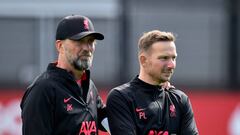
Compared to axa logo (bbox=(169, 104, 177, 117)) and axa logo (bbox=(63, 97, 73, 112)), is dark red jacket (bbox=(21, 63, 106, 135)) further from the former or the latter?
axa logo (bbox=(169, 104, 177, 117))

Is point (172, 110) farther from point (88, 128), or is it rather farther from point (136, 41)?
point (136, 41)

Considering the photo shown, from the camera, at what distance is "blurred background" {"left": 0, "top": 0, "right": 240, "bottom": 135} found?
10.5m

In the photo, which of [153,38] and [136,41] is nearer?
[153,38]

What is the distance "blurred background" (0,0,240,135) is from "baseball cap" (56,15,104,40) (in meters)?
5.04

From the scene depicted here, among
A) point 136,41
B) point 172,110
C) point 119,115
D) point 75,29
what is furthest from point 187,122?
point 136,41

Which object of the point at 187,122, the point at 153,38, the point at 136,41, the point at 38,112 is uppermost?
the point at 153,38

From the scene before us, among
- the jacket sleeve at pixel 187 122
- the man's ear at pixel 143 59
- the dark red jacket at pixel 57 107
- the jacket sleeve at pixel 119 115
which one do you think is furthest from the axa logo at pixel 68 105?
the jacket sleeve at pixel 187 122

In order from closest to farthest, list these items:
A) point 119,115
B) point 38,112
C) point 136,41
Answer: point 38,112
point 119,115
point 136,41

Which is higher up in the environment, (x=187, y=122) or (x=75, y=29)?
(x=75, y=29)

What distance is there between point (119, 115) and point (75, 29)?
0.60 meters

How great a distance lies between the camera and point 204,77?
10852 millimetres

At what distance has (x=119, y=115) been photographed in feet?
17.3

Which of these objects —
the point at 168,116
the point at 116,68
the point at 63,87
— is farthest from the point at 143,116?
the point at 116,68

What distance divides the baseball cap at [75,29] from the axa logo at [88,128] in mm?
527
